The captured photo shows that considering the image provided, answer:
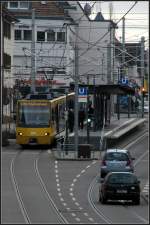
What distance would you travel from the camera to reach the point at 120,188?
3173 cm

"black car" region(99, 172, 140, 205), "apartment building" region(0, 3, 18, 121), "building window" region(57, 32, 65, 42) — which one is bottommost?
"black car" region(99, 172, 140, 205)

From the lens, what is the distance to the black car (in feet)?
103

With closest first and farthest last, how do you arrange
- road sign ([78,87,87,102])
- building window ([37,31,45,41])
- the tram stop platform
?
the tram stop platform
road sign ([78,87,87,102])
building window ([37,31,45,41])

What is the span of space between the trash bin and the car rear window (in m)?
6.70

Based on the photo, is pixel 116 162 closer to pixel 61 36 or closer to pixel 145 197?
pixel 145 197

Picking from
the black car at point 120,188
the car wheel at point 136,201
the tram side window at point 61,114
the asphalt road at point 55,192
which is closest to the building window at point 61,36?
the tram side window at point 61,114

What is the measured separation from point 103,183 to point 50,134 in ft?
63.7

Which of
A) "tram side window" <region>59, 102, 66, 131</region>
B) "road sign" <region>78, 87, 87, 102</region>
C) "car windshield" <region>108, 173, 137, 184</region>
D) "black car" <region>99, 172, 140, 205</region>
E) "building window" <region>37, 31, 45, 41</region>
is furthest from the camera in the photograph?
"building window" <region>37, 31, 45, 41</region>

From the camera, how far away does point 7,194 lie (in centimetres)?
3231

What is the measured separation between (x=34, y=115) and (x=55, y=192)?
17.2 m

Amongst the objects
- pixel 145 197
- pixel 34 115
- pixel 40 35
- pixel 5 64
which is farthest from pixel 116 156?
pixel 40 35

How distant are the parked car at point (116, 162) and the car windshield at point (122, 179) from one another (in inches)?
224

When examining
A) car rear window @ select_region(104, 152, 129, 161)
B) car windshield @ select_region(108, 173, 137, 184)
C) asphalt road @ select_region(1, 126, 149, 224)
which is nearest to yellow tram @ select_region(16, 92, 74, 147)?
asphalt road @ select_region(1, 126, 149, 224)

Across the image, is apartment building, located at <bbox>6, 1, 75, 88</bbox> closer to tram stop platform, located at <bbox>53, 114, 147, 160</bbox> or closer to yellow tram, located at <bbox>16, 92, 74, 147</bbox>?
tram stop platform, located at <bbox>53, 114, 147, 160</bbox>
